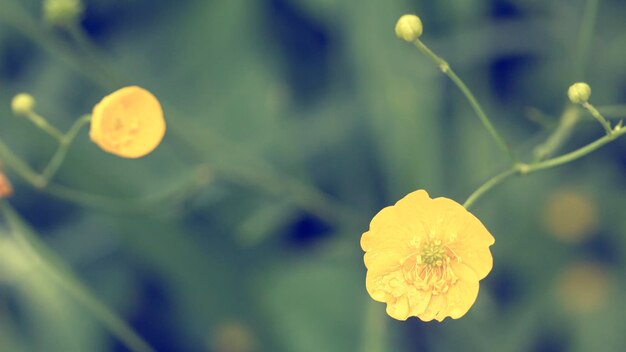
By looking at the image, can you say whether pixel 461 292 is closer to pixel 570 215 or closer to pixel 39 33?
pixel 570 215

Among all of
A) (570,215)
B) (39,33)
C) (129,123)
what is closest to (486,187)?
(129,123)

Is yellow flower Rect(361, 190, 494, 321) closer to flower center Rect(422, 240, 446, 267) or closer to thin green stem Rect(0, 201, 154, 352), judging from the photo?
flower center Rect(422, 240, 446, 267)

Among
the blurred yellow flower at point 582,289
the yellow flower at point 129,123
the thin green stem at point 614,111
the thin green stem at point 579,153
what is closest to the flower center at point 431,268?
the thin green stem at point 579,153

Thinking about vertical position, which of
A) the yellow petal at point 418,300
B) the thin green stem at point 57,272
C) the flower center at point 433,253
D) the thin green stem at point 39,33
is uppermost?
the thin green stem at point 39,33

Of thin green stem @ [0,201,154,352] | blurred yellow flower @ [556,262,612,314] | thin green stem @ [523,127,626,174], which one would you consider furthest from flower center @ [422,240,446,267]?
blurred yellow flower @ [556,262,612,314]

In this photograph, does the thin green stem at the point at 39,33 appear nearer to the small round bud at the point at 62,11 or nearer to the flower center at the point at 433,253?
the small round bud at the point at 62,11

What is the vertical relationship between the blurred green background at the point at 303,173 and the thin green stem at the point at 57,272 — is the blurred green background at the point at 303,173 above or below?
above
